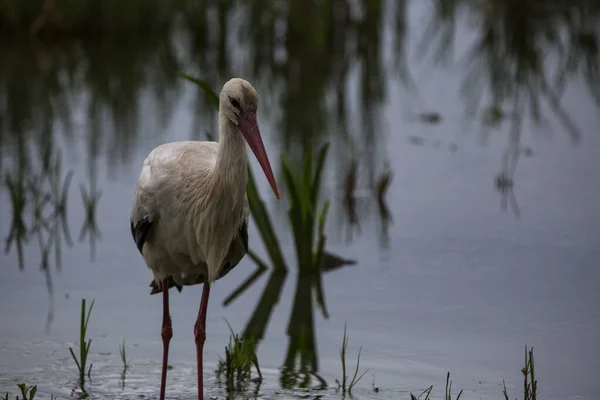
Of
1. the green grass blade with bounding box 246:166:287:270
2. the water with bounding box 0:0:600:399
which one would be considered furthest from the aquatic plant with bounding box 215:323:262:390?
the green grass blade with bounding box 246:166:287:270

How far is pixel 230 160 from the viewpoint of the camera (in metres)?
5.83

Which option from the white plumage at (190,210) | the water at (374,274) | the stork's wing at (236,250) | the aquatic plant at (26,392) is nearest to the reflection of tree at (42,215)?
the water at (374,274)

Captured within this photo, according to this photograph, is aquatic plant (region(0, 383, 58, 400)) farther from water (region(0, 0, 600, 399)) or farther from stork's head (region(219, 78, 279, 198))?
stork's head (region(219, 78, 279, 198))

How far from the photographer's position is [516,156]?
1135cm

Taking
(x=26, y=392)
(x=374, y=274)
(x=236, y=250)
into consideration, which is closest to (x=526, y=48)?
(x=374, y=274)

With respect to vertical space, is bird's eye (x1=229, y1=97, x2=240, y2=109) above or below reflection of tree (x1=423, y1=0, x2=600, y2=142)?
below

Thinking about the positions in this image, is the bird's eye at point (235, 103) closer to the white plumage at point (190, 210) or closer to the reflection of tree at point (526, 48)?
the white plumage at point (190, 210)

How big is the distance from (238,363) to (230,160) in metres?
1.22

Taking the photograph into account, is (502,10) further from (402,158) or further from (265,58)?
(402,158)

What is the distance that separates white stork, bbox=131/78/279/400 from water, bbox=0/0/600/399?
2.09ft

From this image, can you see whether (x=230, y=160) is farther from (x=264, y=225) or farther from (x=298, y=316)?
(x=264, y=225)

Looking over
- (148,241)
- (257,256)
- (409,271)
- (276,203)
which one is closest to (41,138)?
(276,203)

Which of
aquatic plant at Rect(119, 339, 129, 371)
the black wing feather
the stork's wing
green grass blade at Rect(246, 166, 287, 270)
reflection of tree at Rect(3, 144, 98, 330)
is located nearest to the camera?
the black wing feather

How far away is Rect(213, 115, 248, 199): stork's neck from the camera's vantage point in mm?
5793
